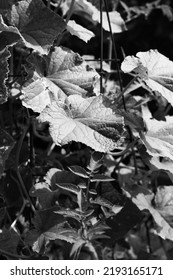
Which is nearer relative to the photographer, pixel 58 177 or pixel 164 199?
pixel 58 177

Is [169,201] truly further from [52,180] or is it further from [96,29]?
[96,29]

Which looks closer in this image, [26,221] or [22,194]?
[22,194]

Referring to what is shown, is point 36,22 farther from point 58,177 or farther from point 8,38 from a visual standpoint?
point 58,177

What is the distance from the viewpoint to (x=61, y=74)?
1437mm

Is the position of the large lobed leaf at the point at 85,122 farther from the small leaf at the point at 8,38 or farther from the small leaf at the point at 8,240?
the small leaf at the point at 8,240

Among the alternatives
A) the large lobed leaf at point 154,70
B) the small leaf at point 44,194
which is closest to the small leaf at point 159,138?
the large lobed leaf at point 154,70

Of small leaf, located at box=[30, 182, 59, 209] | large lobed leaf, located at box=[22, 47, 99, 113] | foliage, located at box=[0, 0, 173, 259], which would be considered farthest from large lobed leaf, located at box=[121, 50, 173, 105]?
small leaf, located at box=[30, 182, 59, 209]

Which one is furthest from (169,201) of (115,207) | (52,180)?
(52,180)

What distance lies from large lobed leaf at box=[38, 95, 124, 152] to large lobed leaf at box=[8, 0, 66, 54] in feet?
0.51

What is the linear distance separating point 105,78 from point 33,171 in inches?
18.3

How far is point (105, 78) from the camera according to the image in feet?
6.19

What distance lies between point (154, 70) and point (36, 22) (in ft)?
1.09

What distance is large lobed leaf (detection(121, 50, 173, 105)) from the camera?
1.39 m

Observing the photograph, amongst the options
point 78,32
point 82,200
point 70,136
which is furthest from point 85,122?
point 78,32
